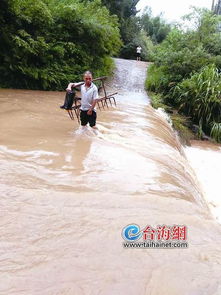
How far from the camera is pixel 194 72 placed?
1304 centimetres

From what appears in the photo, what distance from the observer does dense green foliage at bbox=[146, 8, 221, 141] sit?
37.3 ft

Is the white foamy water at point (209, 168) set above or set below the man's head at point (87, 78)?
below

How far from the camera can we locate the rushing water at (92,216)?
2252 millimetres

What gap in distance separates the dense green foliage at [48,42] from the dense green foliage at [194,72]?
9.74 feet

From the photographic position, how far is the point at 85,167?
174 inches

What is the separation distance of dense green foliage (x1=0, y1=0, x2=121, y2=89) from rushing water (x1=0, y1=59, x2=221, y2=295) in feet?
16.5

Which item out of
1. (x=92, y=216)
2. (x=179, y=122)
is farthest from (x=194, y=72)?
(x=92, y=216)

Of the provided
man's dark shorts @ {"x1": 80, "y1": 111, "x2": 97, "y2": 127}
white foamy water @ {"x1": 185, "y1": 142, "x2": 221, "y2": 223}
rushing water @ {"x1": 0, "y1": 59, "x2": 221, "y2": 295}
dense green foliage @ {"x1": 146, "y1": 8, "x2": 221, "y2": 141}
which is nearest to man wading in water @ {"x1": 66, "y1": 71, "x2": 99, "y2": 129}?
man's dark shorts @ {"x1": 80, "y1": 111, "x2": 97, "y2": 127}

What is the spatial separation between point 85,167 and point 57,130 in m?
2.09

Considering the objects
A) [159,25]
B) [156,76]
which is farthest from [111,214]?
[159,25]

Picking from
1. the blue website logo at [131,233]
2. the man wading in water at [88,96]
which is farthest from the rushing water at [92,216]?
the man wading in water at [88,96]

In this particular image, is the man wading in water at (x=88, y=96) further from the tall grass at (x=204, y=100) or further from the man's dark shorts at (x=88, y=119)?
the tall grass at (x=204, y=100)

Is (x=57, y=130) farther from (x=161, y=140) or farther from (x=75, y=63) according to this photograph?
(x=75, y=63)

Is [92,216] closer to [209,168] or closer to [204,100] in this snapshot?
[209,168]
